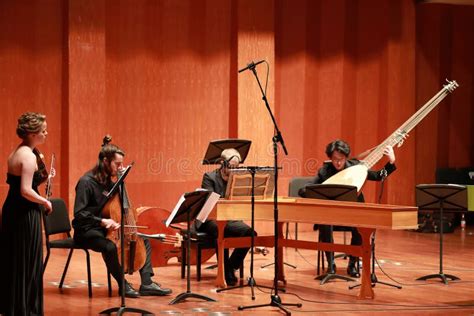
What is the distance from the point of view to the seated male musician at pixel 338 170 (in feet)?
28.0

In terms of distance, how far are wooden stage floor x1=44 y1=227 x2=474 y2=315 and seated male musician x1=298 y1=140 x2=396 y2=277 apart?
0.31 metres

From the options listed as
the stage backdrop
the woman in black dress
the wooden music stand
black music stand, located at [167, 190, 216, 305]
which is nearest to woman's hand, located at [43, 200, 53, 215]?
the woman in black dress

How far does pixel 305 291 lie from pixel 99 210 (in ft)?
6.76

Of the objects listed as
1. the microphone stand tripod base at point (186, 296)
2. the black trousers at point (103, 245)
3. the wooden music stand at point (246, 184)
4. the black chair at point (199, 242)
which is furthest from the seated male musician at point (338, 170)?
the black trousers at point (103, 245)

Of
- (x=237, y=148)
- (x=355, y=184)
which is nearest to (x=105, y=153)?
(x=237, y=148)

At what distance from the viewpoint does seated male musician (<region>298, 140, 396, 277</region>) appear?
852 centimetres

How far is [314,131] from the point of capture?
41.5 ft

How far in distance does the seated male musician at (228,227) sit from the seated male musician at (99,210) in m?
0.97

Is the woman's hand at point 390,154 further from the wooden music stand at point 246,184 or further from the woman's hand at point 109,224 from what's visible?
the woman's hand at point 109,224

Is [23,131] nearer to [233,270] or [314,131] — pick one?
[233,270]

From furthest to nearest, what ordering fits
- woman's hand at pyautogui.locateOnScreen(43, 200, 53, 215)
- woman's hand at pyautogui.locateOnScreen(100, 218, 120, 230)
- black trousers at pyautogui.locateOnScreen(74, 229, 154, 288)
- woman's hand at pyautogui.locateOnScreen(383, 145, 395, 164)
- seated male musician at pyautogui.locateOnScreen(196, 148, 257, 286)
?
1. woman's hand at pyautogui.locateOnScreen(383, 145, 395, 164)
2. seated male musician at pyautogui.locateOnScreen(196, 148, 257, 286)
3. black trousers at pyautogui.locateOnScreen(74, 229, 154, 288)
4. woman's hand at pyautogui.locateOnScreen(100, 218, 120, 230)
5. woman's hand at pyautogui.locateOnScreen(43, 200, 53, 215)

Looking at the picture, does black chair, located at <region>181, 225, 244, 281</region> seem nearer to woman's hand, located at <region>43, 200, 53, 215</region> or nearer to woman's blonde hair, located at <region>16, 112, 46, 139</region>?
woman's hand, located at <region>43, 200, 53, 215</region>

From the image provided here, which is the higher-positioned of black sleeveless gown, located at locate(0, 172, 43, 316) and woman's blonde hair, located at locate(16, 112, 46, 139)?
woman's blonde hair, located at locate(16, 112, 46, 139)

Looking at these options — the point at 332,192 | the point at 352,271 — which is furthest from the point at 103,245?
the point at 352,271
